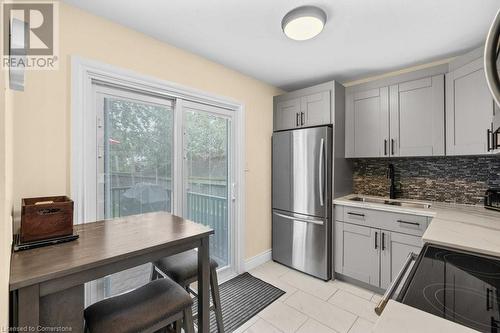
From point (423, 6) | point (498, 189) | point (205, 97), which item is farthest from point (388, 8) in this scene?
point (498, 189)

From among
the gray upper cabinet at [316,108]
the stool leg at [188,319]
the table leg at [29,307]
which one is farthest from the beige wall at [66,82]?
the stool leg at [188,319]

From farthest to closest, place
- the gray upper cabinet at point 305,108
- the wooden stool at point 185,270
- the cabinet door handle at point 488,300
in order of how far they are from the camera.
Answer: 1. the gray upper cabinet at point 305,108
2. the wooden stool at point 185,270
3. the cabinet door handle at point 488,300

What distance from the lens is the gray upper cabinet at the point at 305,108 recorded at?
265 cm

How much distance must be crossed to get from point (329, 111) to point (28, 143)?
269cm

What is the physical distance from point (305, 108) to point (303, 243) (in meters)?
1.69

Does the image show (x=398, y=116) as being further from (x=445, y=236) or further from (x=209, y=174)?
(x=209, y=174)

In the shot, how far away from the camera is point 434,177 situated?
2.49 metres

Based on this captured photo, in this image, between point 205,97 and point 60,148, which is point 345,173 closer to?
point 205,97

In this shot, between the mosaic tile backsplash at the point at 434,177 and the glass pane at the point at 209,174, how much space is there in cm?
181

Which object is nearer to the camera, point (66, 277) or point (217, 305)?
point (66, 277)

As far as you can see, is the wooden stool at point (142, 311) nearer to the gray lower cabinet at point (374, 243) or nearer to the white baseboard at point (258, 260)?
the white baseboard at point (258, 260)

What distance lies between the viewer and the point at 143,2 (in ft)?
5.02

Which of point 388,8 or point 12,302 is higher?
point 388,8

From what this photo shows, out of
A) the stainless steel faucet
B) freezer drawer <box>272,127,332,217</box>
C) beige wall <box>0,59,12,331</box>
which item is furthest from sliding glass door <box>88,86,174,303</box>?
the stainless steel faucet
